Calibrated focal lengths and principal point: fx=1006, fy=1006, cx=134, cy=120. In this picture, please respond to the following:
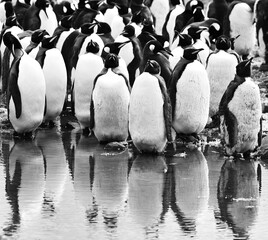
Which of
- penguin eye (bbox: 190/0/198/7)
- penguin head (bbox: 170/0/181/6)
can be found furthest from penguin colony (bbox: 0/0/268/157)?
penguin head (bbox: 170/0/181/6)

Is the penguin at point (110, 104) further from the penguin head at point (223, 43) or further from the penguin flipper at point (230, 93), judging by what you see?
the penguin head at point (223, 43)

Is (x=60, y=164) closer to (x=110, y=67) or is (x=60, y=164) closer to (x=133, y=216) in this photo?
(x=110, y=67)

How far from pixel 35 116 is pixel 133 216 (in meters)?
4.06

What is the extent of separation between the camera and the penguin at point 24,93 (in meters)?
11.8

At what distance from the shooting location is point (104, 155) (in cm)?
1106

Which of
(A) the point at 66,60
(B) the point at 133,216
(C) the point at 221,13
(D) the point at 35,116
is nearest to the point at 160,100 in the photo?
(D) the point at 35,116

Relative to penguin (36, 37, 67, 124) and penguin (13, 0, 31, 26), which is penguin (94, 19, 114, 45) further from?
penguin (13, 0, 31, 26)

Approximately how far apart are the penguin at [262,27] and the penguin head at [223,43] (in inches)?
206

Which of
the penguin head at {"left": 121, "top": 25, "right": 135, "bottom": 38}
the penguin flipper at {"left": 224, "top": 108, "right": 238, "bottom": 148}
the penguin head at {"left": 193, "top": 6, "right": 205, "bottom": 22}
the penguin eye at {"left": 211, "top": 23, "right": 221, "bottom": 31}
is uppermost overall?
the penguin head at {"left": 193, "top": 6, "right": 205, "bottom": 22}

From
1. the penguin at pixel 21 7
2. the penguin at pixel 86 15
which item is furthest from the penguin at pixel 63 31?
the penguin at pixel 21 7

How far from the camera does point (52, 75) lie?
1288 cm

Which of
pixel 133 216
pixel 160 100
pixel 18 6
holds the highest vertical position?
pixel 18 6

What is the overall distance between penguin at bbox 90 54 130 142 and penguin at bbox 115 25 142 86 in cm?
254

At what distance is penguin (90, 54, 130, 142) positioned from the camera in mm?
11375
